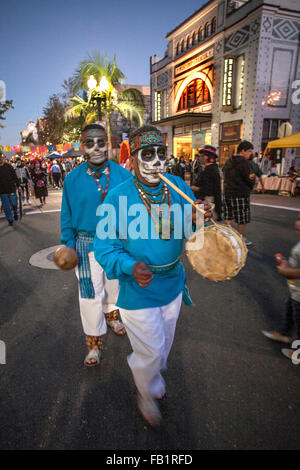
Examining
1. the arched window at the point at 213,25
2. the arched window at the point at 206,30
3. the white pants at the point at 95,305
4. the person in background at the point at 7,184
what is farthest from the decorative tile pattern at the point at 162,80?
the white pants at the point at 95,305

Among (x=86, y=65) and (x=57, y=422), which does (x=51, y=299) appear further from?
(x=86, y=65)

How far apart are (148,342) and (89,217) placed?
48.6 inches

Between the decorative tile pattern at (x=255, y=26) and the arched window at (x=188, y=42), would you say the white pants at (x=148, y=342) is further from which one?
the arched window at (x=188, y=42)

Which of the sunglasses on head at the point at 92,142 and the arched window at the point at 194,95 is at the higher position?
the arched window at the point at 194,95

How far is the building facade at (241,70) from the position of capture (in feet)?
51.2

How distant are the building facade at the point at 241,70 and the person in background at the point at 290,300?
1487 centimetres

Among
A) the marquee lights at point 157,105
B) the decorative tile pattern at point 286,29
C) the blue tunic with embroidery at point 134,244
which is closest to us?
the blue tunic with embroidery at point 134,244

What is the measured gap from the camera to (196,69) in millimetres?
20578

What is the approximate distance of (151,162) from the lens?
1.81 meters

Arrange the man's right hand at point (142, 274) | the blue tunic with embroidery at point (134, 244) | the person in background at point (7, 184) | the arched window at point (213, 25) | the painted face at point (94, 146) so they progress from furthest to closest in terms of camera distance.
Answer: the arched window at point (213, 25)
the person in background at point (7, 184)
the painted face at point (94, 146)
the blue tunic with embroidery at point (134, 244)
the man's right hand at point (142, 274)

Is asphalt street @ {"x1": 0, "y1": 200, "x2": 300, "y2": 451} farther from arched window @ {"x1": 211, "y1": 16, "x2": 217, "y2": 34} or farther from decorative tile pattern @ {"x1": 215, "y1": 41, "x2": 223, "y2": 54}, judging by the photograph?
arched window @ {"x1": 211, "y1": 16, "x2": 217, "y2": 34}

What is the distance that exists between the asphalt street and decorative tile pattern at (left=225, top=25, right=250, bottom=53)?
712 inches

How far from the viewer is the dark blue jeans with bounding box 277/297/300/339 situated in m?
2.50
